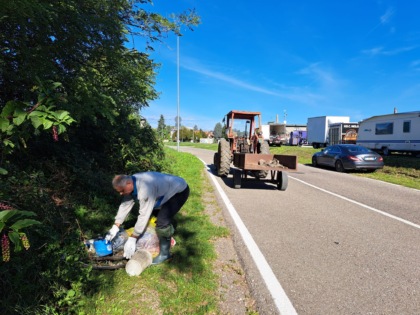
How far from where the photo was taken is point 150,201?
3.63m

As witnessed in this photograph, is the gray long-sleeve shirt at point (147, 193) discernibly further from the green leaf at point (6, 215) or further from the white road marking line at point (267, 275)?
the green leaf at point (6, 215)

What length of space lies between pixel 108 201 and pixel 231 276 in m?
3.14

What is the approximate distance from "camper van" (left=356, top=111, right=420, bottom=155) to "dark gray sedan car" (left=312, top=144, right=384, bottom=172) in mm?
7272

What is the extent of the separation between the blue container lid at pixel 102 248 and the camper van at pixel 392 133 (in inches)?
901

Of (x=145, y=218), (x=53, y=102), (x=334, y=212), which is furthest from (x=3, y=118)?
(x=334, y=212)

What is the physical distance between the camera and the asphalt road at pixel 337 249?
10.3ft

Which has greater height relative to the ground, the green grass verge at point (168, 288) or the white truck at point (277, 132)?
the white truck at point (277, 132)

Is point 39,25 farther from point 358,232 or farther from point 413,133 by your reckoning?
point 413,133

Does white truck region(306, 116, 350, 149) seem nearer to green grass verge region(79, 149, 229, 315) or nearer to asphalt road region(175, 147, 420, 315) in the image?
asphalt road region(175, 147, 420, 315)

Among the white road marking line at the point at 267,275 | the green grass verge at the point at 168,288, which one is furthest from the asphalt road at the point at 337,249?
the green grass verge at the point at 168,288

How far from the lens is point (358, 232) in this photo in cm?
538

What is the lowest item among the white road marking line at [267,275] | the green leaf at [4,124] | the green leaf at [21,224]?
the white road marking line at [267,275]

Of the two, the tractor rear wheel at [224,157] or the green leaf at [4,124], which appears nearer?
the green leaf at [4,124]

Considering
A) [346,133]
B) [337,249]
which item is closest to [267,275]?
[337,249]
